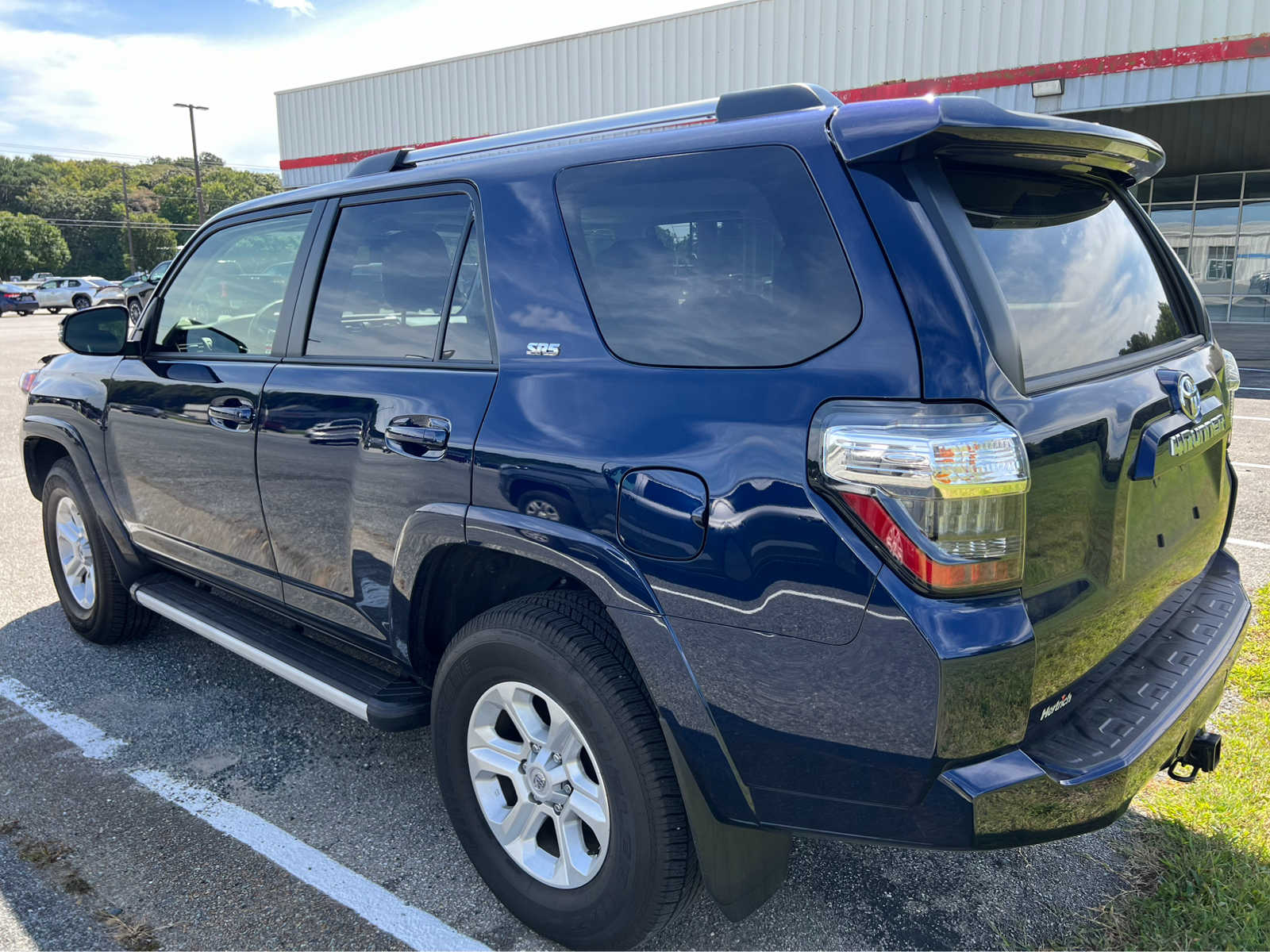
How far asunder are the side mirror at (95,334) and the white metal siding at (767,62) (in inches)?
507

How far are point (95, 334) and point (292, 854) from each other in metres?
2.36

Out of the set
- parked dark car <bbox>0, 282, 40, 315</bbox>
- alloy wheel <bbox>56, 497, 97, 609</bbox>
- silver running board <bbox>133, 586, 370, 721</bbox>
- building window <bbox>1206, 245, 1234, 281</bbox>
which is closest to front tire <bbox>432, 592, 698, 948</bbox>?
silver running board <bbox>133, 586, 370, 721</bbox>

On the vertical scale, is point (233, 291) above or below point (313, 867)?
above

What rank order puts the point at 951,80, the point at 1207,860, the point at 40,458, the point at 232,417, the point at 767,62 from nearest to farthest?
the point at 1207,860 < the point at 232,417 < the point at 40,458 < the point at 951,80 < the point at 767,62

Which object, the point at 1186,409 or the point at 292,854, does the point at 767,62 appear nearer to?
the point at 1186,409

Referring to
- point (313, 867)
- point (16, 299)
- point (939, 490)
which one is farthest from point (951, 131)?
point (16, 299)

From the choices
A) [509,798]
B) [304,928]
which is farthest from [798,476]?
[304,928]

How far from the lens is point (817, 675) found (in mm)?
1814

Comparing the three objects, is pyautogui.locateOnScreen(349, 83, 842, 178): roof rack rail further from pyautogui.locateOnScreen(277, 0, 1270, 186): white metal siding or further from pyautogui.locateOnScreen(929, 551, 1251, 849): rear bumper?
pyautogui.locateOnScreen(277, 0, 1270, 186): white metal siding

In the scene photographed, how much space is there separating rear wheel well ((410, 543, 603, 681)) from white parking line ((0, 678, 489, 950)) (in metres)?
0.61

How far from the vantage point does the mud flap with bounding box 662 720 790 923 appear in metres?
2.03

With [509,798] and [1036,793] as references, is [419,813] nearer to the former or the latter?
[509,798]

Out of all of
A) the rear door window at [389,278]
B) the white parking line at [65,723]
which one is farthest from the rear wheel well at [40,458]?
the rear door window at [389,278]

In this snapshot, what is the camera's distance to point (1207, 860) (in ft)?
8.34
